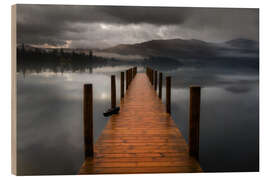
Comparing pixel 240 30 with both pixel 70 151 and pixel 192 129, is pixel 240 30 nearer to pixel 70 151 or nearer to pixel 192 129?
pixel 192 129

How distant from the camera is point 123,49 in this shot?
8703 millimetres

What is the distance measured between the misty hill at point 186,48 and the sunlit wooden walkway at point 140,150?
2432 mm

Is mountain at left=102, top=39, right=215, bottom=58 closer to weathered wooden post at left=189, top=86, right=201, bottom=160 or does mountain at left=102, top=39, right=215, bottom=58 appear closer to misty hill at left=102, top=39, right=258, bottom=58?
misty hill at left=102, top=39, right=258, bottom=58

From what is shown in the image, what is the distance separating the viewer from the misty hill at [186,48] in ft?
16.0

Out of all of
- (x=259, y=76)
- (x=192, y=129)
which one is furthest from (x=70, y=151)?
(x=259, y=76)

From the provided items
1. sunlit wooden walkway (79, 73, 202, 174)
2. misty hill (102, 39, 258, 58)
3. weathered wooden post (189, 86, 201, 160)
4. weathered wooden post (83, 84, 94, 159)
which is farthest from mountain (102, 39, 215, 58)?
weathered wooden post (83, 84, 94, 159)

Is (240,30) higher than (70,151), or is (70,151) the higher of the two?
(240,30)

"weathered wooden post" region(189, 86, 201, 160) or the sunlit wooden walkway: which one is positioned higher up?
"weathered wooden post" region(189, 86, 201, 160)

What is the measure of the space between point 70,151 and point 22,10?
239 inches

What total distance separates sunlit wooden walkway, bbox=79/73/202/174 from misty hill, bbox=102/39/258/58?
2.43m

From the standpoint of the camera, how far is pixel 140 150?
2.39 metres

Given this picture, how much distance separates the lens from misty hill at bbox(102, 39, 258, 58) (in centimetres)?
487

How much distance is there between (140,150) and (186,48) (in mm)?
5121

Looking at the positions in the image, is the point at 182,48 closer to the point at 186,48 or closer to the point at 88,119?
the point at 186,48
